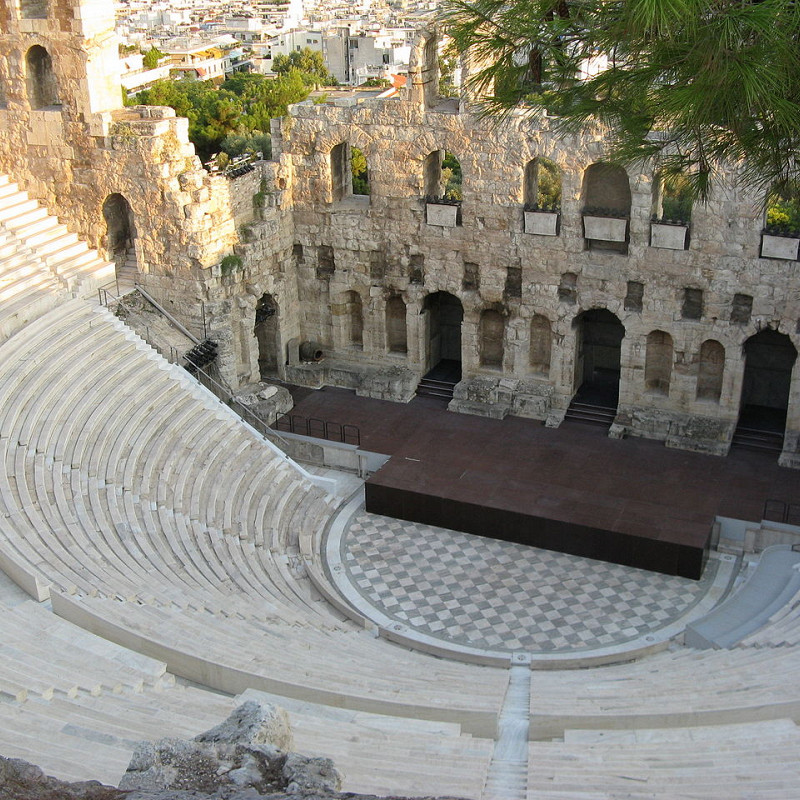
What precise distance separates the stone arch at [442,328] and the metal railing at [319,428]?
3119mm

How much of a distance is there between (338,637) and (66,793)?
33.7ft

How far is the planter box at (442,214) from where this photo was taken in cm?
2478

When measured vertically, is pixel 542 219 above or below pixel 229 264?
above

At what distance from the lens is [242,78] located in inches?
2699

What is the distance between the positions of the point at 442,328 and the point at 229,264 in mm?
5826

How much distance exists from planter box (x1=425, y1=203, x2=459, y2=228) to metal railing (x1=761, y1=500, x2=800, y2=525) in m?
9.13

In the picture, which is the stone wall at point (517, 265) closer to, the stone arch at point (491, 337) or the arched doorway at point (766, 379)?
the stone arch at point (491, 337)

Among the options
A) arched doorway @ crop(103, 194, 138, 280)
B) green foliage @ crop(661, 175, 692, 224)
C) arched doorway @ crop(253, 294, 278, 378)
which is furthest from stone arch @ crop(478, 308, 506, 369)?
arched doorway @ crop(103, 194, 138, 280)

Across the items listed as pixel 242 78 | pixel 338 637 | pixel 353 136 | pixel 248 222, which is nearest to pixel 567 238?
pixel 353 136

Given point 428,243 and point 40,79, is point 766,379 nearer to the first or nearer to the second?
point 428,243

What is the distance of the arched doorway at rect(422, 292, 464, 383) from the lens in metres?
26.8

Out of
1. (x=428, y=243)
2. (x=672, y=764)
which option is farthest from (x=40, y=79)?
(x=672, y=764)

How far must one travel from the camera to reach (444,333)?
90.7 feet

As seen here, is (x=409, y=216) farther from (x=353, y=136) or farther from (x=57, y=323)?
(x=57, y=323)
